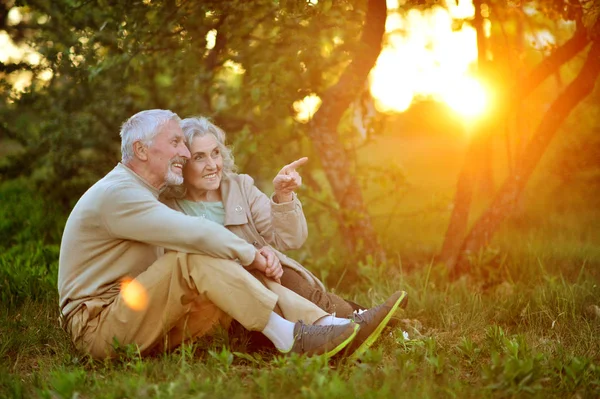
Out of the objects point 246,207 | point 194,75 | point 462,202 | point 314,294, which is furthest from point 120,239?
point 462,202

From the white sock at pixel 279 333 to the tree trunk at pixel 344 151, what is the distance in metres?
2.57

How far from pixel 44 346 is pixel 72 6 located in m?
3.18

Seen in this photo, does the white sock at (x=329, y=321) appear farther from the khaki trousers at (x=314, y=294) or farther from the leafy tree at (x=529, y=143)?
the leafy tree at (x=529, y=143)

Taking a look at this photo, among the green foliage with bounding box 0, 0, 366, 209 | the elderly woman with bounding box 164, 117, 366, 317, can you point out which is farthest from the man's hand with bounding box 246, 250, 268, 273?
the green foliage with bounding box 0, 0, 366, 209

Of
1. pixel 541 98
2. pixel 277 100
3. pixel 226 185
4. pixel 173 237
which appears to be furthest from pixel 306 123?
pixel 541 98

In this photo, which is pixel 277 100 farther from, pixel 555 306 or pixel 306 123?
pixel 555 306

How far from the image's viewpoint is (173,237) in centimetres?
329

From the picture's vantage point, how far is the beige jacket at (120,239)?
3291 millimetres

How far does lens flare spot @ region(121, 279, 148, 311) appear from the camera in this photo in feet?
11.0

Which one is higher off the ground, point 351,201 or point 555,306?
point 351,201

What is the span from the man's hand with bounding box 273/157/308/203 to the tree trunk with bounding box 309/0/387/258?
6.70 ft

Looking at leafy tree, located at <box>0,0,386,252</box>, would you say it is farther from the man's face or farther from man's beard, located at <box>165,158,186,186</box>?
man's beard, located at <box>165,158,186,186</box>

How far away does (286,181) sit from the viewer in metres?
3.83

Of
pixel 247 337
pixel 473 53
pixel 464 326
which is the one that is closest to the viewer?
pixel 247 337
